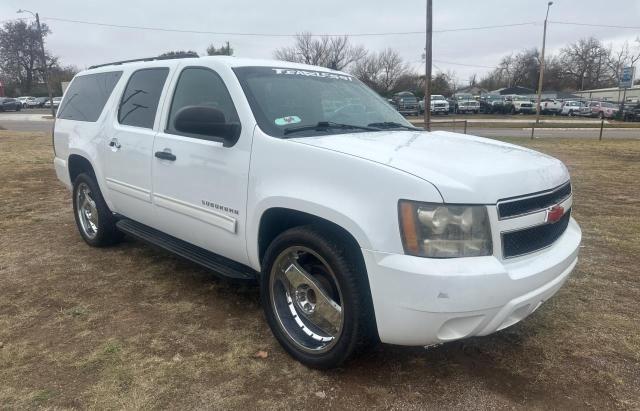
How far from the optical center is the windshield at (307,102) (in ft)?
10.8

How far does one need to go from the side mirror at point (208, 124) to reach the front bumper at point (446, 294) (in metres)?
1.27

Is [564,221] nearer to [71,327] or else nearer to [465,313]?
[465,313]

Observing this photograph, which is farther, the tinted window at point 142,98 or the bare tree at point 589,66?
the bare tree at point 589,66

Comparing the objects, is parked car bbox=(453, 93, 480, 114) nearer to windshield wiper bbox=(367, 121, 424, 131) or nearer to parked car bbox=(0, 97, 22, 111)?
windshield wiper bbox=(367, 121, 424, 131)

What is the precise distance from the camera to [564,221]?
308 cm

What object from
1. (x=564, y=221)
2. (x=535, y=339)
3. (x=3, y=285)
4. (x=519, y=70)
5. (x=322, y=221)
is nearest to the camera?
(x=322, y=221)

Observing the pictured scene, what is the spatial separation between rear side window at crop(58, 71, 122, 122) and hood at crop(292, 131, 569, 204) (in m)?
2.78

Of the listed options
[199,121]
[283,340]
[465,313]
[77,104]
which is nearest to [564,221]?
[465,313]

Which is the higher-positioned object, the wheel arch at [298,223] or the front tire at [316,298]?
the wheel arch at [298,223]

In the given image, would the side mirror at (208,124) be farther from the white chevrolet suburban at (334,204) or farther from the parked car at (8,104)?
the parked car at (8,104)

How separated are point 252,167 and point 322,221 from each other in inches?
25.1

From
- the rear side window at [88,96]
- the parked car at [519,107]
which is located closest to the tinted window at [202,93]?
the rear side window at [88,96]

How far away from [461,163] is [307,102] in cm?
135

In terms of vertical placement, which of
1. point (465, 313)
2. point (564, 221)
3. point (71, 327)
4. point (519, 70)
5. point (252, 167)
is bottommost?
point (71, 327)
